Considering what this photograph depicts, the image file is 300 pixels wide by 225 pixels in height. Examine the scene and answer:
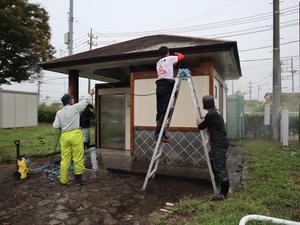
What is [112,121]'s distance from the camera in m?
9.71

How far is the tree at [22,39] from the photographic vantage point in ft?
49.8

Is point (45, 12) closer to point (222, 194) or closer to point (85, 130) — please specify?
point (85, 130)

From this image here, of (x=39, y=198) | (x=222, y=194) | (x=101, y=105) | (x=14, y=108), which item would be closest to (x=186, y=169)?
(x=222, y=194)

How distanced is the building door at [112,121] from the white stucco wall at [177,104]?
198 cm

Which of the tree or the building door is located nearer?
the building door

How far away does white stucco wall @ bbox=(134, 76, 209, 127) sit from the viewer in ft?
22.1

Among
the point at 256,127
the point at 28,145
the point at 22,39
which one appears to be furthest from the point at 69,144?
the point at 22,39

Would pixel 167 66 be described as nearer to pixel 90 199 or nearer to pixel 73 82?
pixel 90 199

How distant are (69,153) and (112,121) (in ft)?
14.3

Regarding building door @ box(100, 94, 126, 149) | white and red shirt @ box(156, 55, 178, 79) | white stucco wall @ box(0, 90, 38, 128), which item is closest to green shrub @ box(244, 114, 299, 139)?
building door @ box(100, 94, 126, 149)

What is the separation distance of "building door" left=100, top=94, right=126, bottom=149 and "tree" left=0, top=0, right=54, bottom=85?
892 cm

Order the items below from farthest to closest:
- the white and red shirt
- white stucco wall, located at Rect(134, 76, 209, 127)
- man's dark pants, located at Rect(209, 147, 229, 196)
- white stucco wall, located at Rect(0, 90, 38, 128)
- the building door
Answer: white stucco wall, located at Rect(0, 90, 38, 128), the building door, white stucco wall, located at Rect(134, 76, 209, 127), the white and red shirt, man's dark pants, located at Rect(209, 147, 229, 196)

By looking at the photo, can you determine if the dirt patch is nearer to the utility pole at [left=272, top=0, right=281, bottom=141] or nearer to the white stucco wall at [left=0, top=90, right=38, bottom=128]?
the utility pole at [left=272, top=0, right=281, bottom=141]

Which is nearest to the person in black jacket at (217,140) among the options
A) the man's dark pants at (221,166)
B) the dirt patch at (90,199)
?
the man's dark pants at (221,166)
